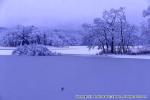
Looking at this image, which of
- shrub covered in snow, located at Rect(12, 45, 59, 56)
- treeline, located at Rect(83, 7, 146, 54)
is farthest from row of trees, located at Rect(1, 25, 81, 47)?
treeline, located at Rect(83, 7, 146, 54)

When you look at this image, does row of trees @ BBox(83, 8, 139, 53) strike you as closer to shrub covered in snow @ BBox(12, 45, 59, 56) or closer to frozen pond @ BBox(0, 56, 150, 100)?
frozen pond @ BBox(0, 56, 150, 100)

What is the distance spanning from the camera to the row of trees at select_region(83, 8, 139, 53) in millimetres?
2227

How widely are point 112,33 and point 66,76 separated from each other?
1.71ft

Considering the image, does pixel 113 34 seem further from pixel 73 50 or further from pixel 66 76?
pixel 66 76

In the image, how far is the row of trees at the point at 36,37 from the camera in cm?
221

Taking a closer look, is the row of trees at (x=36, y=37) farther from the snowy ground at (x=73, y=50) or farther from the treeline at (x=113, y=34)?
the treeline at (x=113, y=34)

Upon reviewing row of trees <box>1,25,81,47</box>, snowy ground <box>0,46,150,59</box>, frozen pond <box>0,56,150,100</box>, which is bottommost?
frozen pond <box>0,56,150,100</box>

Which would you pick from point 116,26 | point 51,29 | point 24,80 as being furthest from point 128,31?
point 24,80

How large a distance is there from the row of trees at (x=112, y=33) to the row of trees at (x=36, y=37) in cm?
13

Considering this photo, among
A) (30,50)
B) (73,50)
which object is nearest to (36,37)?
(30,50)

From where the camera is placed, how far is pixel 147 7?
7.36 ft

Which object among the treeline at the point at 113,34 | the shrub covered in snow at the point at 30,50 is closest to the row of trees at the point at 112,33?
the treeline at the point at 113,34

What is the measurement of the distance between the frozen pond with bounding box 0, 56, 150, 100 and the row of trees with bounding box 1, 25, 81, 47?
12cm

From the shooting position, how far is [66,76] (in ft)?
7.41
